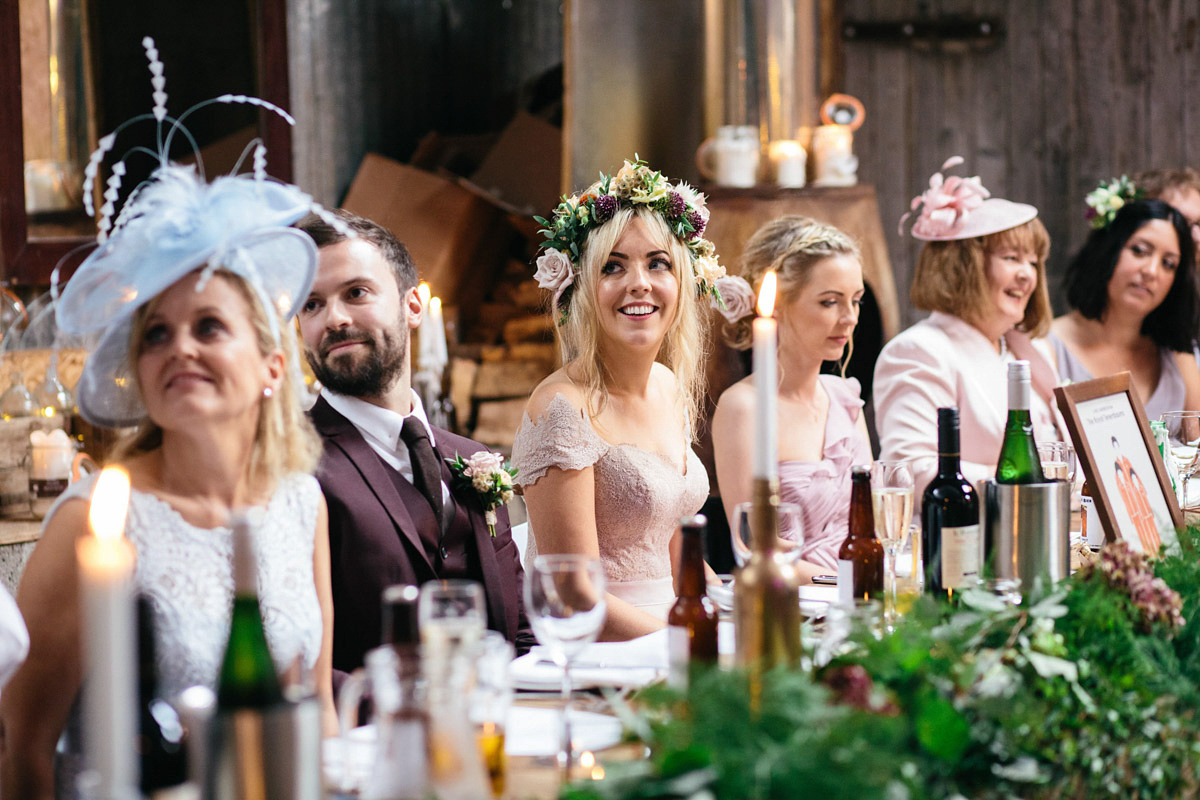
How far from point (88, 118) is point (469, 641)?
455 cm

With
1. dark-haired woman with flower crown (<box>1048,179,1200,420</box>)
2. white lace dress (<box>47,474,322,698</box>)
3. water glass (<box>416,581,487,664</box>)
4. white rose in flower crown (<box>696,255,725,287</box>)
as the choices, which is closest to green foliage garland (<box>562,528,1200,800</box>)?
water glass (<box>416,581,487,664</box>)

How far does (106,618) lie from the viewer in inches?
31.4

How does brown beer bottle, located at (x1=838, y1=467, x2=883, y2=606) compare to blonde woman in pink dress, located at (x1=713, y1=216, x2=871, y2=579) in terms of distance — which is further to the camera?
blonde woman in pink dress, located at (x1=713, y1=216, x2=871, y2=579)

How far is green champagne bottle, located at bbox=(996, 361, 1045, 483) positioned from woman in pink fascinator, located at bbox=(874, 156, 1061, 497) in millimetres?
1671

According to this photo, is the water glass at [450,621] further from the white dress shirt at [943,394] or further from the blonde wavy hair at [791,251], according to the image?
the white dress shirt at [943,394]

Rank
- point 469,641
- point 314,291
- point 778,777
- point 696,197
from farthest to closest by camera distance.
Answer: point 696,197, point 314,291, point 469,641, point 778,777

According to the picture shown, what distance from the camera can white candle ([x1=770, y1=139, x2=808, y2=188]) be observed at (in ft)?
16.6

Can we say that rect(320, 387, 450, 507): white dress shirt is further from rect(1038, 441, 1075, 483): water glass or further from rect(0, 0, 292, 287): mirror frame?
rect(0, 0, 292, 287): mirror frame

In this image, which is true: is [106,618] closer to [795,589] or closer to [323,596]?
[795,589]

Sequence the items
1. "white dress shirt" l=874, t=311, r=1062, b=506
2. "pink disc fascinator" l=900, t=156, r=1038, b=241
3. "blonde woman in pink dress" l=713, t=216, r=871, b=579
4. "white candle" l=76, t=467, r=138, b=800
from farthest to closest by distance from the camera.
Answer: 1. "pink disc fascinator" l=900, t=156, r=1038, b=241
2. "white dress shirt" l=874, t=311, r=1062, b=506
3. "blonde woman in pink dress" l=713, t=216, r=871, b=579
4. "white candle" l=76, t=467, r=138, b=800

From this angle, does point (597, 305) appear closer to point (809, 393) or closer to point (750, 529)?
point (809, 393)

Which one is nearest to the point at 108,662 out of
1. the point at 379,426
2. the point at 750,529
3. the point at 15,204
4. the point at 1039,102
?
the point at 750,529

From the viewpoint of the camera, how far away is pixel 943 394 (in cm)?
351

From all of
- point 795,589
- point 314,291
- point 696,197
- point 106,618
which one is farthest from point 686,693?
point 696,197
